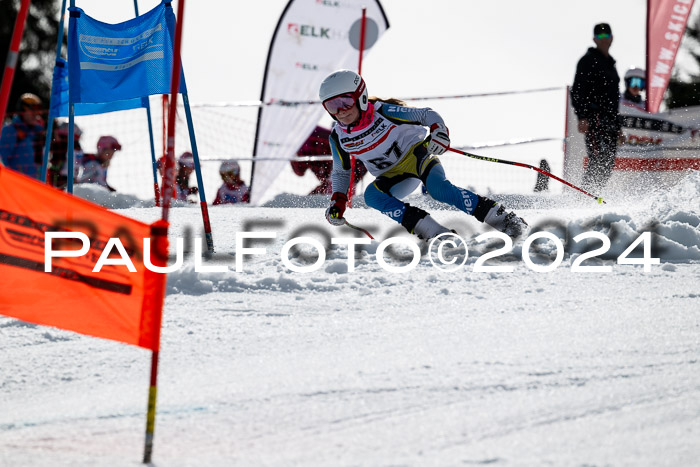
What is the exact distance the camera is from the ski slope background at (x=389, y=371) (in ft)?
9.32

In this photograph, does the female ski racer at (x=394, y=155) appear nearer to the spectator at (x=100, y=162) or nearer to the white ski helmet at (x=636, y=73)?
the spectator at (x=100, y=162)

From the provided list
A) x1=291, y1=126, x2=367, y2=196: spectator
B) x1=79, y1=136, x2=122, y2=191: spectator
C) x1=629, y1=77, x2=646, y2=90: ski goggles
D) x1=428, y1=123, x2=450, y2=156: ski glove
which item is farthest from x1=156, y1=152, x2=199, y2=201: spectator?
x1=629, y1=77, x2=646, y2=90: ski goggles

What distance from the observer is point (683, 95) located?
2388 cm

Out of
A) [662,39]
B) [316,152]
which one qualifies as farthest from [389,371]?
[662,39]

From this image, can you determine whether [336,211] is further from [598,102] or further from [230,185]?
[230,185]


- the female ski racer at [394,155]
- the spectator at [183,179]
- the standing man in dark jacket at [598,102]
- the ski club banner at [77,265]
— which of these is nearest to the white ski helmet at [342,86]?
the female ski racer at [394,155]

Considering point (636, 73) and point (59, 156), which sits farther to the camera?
point (636, 73)

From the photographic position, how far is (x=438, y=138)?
636cm

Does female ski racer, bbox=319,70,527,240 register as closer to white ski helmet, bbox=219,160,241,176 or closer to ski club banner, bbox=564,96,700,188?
ski club banner, bbox=564,96,700,188

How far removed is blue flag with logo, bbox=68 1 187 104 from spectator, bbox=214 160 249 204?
5.11 m

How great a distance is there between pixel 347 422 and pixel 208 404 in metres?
0.61

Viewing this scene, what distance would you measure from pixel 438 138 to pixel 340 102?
752 mm

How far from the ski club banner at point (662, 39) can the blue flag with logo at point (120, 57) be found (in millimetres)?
7610

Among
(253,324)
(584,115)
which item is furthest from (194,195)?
(253,324)
